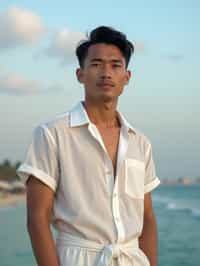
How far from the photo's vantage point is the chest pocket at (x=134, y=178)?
2186 millimetres

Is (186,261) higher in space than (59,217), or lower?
lower


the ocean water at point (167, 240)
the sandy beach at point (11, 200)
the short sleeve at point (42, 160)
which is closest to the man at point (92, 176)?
the short sleeve at point (42, 160)

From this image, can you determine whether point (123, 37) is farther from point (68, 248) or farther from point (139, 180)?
point (68, 248)


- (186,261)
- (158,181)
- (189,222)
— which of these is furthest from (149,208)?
(189,222)

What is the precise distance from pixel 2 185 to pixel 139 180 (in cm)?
5283

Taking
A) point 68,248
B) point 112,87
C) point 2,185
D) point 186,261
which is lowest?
point 2,185

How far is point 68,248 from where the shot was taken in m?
2.08

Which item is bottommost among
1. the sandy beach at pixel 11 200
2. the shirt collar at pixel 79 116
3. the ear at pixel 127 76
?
the sandy beach at pixel 11 200

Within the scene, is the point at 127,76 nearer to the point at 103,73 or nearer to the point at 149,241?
the point at 103,73

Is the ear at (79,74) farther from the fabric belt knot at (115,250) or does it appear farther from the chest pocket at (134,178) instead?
the fabric belt knot at (115,250)

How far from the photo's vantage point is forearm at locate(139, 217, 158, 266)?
2343 mm

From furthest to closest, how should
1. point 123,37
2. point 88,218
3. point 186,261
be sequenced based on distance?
point 186,261
point 123,37
point 88,218

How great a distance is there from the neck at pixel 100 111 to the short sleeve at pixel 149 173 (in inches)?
8.1

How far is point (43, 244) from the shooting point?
202 centimetres
